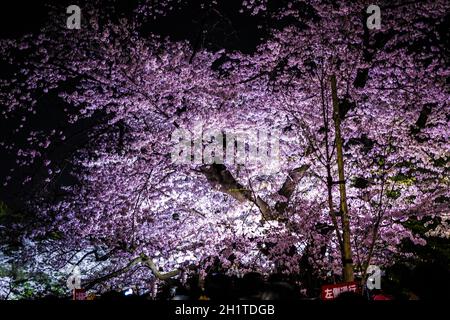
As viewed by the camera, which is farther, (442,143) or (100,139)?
(100,139)

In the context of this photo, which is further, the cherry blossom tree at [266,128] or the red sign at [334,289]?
the cherry blossom tree at [266,128]

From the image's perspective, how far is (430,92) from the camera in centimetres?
1244

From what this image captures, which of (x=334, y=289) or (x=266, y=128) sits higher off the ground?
(x=266, y=128)

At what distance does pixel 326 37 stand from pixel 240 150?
4132 mm

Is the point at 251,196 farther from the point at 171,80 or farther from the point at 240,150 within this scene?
the point at 171,80

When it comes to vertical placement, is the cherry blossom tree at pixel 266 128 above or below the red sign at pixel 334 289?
above

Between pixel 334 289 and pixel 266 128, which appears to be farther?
pixel 266 128

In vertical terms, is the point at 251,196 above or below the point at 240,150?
below

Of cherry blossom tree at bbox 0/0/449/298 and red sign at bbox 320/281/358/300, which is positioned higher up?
cherry blossom tree at bbox 0/0/449/298

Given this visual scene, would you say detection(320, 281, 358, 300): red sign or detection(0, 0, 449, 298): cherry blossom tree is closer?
detection(320, 281, 358, 300): red sign

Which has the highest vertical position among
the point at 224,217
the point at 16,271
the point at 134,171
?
the point at 134,171
